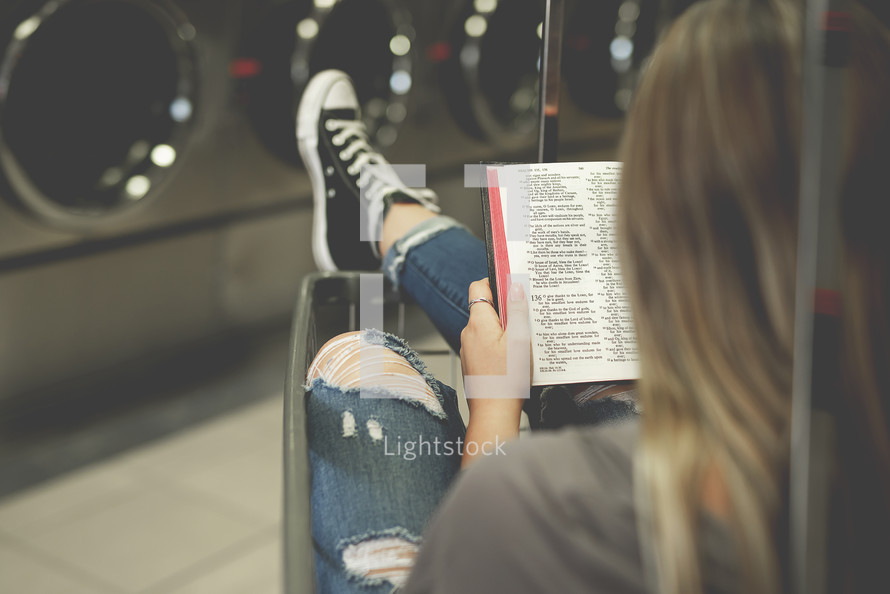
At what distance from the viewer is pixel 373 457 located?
69 cm

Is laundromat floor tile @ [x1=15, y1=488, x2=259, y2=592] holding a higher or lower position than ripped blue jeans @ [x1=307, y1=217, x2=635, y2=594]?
lower

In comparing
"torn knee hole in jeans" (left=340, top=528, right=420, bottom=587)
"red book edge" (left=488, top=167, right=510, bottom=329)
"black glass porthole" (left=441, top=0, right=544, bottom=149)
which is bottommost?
"torn knee hole in jeans" (left=340, top=528, right=420, bottom=587)

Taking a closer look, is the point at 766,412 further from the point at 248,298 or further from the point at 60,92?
the point at 248,298

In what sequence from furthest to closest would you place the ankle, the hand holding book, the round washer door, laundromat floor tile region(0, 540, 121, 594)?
the round washer door, laundromat floor tile region(0, 540, 121, 594), the ankle, the hand holding book

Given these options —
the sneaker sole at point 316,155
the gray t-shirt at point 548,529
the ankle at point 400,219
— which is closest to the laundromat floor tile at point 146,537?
the sneaker sole at point 316,155

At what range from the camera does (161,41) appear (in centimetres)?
207

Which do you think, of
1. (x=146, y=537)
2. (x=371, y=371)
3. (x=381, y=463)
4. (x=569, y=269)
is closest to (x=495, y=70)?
(x=146, y=537)

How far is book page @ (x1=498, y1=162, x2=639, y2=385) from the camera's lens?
813mm

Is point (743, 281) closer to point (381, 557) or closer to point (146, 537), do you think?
point (381, 557)

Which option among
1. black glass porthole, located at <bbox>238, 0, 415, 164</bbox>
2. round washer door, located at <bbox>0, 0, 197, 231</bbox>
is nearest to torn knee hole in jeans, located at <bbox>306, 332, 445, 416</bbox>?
round washer door, located at <bbox>0, 0, 197, 231</bbox>

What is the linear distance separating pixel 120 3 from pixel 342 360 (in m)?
1.54

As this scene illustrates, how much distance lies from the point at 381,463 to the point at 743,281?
365 millimetres

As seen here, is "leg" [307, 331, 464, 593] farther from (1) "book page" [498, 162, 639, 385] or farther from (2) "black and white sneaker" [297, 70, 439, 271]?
(2) "black and white sneaker" [297, 70, 439, 271]

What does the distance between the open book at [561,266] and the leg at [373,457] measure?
12 cm
